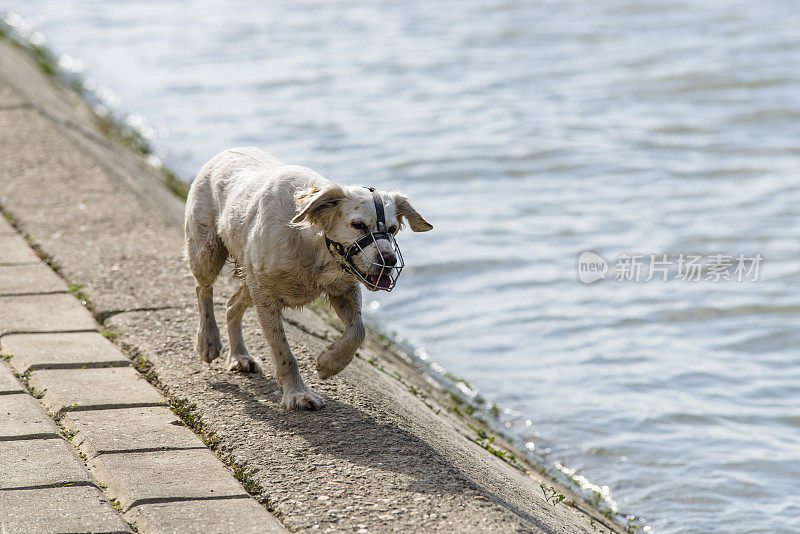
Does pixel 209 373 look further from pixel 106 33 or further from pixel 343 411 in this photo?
pixel 106 33

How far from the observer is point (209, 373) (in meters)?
5.31

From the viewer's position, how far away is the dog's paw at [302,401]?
4859 millimetres

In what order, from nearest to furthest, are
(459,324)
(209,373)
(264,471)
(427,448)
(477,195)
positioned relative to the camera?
(264,471) → (427,448) → (209,373) → (459,324) → (477,195)

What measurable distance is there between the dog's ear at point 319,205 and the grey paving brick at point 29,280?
239cm

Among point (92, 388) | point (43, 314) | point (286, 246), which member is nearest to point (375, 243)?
point (286, 246)

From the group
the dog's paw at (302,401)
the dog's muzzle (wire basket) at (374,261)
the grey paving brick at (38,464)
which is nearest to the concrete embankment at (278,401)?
the dog's paw at (302,401)

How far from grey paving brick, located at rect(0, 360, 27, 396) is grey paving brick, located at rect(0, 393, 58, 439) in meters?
0.06

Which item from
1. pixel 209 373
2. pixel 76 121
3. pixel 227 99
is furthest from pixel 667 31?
pixel 209 373

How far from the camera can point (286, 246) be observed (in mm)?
4820

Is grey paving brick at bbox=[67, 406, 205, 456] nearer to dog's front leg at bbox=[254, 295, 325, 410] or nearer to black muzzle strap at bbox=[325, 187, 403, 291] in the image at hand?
dog's front leg at bbox=[254, 295, 325, 410]

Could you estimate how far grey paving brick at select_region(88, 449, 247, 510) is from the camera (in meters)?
3.99

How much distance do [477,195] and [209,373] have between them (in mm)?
6570

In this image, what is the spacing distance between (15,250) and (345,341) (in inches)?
127

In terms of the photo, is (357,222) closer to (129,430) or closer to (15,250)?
(129,430)
